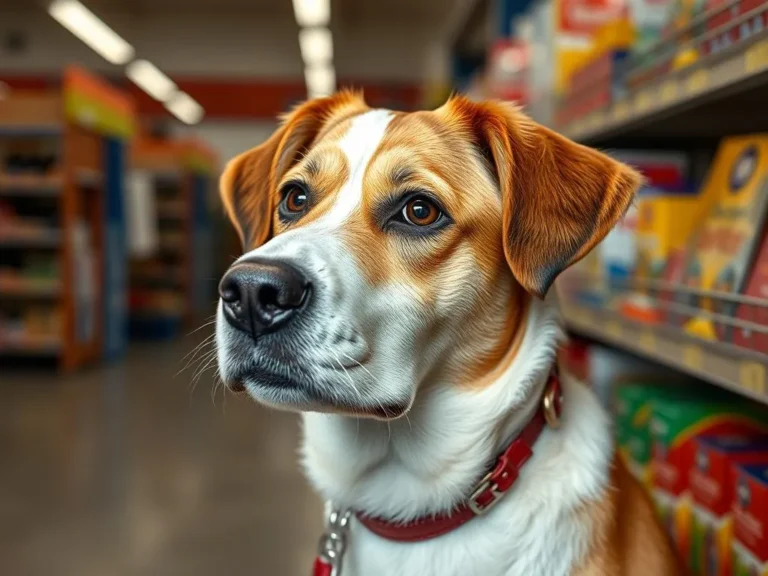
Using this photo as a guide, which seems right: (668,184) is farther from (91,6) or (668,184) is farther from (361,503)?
(91,6)

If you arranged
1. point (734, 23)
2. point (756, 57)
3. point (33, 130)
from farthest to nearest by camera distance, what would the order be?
point (33, 130), point (734, 23), point (756, 57)

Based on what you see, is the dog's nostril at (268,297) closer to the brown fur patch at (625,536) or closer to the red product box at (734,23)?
the brown fur patch at (625,536)

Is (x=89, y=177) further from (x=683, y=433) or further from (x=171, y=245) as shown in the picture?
(x=683, y=433)

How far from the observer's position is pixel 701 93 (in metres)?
1.38

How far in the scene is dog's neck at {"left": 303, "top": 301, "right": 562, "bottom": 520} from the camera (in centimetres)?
125

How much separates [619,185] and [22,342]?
215 inches

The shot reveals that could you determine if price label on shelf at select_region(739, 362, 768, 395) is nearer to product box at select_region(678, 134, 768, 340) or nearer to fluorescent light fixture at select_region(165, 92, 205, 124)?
product box at select_region(678, 134, 768, 340)

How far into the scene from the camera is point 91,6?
11.8 meters

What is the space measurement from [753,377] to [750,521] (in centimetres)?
40

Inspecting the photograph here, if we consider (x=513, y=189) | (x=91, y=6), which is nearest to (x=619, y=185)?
(x=513, y=189)

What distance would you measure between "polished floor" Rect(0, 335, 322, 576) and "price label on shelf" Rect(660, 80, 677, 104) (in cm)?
114

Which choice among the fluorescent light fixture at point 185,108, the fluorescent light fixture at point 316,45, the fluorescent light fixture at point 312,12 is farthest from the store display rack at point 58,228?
the fluorescent light fixture at point 185,108

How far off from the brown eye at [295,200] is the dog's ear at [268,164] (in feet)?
0.22

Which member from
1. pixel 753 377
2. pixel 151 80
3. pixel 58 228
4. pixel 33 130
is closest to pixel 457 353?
pixel 753 377
